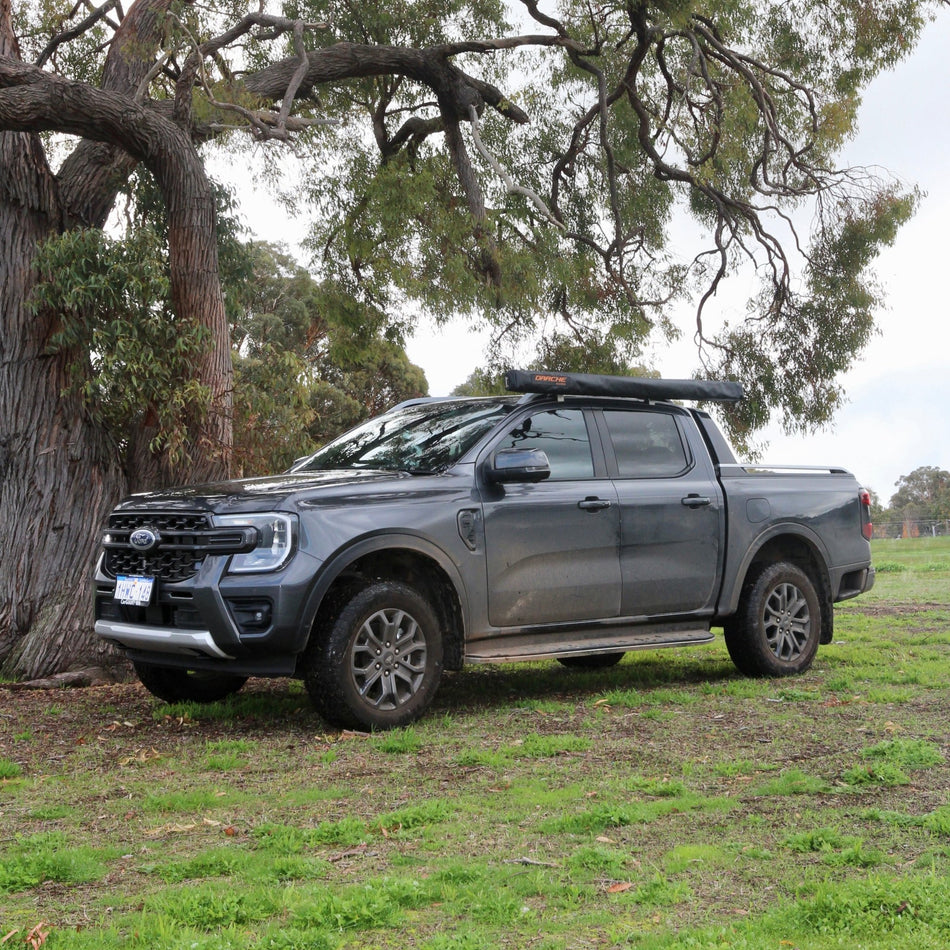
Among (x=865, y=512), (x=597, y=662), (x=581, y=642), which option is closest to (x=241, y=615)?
(x=581, y=642)

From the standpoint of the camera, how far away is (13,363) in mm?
10594

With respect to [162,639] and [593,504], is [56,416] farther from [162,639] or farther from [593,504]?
[593,504]

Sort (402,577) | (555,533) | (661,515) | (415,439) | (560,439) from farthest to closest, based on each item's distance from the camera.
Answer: (661,515) < (560,439) < (415,439) < (555,533) < (402,577)

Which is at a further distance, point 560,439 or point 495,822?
point 560,439

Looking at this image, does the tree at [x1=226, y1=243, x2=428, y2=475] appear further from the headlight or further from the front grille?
the headlight

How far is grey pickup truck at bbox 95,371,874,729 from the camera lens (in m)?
6.67

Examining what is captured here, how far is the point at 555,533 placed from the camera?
7.71m

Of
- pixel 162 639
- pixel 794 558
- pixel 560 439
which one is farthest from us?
pixel 794 558

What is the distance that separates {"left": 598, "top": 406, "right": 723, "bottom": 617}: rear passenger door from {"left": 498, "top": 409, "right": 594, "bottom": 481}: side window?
0.19 m

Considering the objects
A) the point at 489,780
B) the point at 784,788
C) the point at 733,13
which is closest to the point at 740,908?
the point at 784,788

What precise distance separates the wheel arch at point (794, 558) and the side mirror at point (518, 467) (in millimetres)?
2042

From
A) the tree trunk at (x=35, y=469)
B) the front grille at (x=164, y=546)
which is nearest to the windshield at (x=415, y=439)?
the front grille at (x=164, y=546)

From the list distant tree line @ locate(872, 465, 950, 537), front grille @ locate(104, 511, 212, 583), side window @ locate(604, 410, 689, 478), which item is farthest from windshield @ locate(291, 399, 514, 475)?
distant tree line @ locate(872, 465, 950, 537)

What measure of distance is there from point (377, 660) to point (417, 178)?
30.1ft
